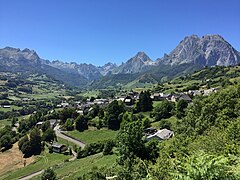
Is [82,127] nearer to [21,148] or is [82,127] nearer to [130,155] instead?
[21,148]

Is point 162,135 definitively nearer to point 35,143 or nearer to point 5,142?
point 35,143

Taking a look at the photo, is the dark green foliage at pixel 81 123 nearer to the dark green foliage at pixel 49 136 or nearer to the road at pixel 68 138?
the road at pixel 68 138

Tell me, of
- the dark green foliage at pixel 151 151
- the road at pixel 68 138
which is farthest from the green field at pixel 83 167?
the road at pixel 68 138

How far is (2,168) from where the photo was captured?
8012 centimetres

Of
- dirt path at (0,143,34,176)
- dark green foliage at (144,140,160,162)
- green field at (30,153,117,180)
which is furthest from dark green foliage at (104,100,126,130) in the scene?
dark green foliage at (144,140,160,162)

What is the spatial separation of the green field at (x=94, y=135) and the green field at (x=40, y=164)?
977 centimetres

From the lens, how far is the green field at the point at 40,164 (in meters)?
70.9

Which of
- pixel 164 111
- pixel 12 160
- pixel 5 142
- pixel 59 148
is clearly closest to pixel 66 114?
pixel 5 142

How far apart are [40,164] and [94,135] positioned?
1812 centimetres

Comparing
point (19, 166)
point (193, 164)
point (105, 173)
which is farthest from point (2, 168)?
point (193, 164)

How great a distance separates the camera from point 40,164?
76062 millimetres

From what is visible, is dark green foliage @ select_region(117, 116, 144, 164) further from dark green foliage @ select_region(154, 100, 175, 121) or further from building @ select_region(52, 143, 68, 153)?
building @ select_region(52, 143, 68, 153)

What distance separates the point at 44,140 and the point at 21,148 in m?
7.57

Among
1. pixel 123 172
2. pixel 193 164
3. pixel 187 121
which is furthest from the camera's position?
pixel 187 121
